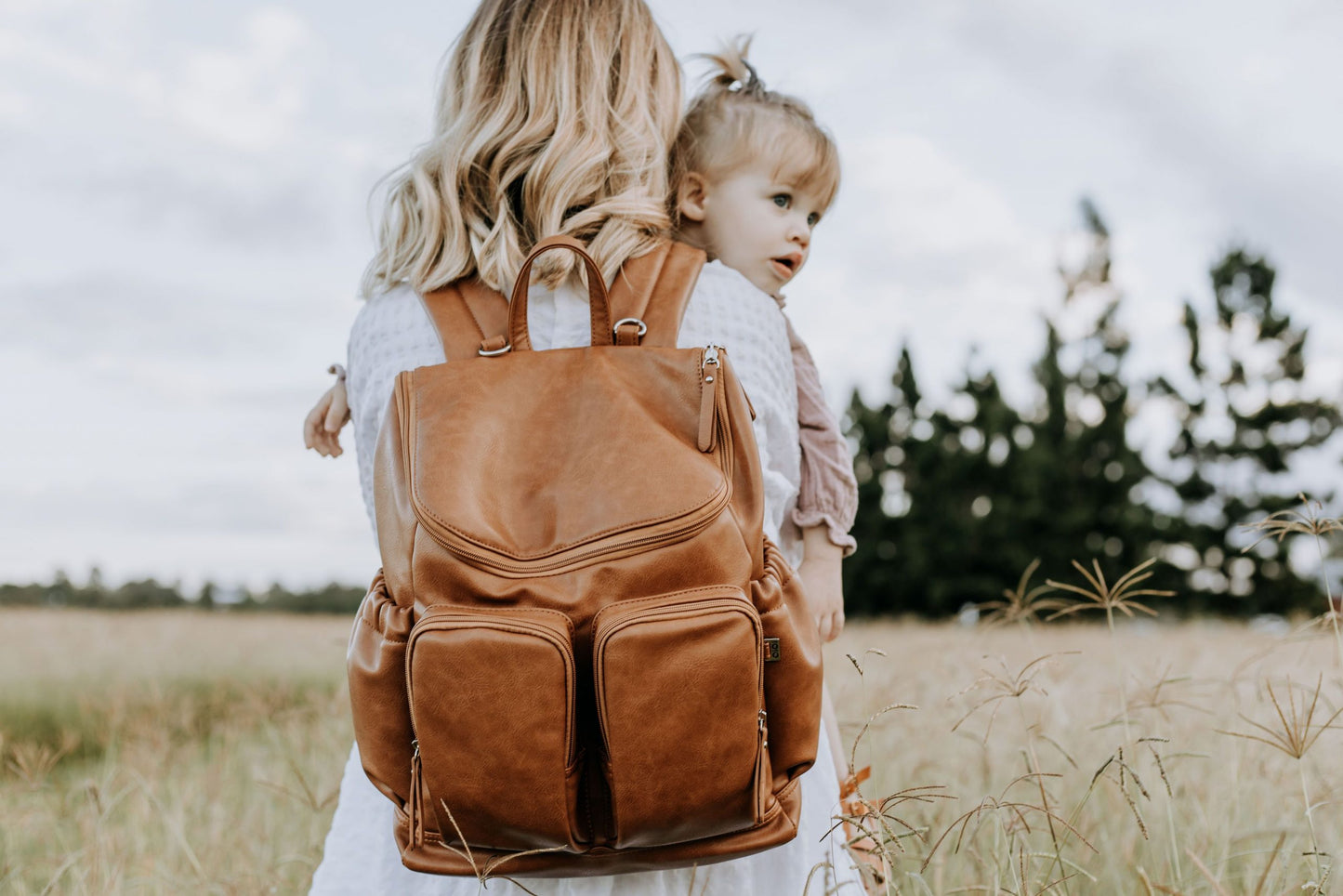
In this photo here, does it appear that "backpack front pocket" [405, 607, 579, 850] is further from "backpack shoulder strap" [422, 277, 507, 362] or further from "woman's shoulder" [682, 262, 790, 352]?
"woman's shoulder" [682, 262, 790, 352]

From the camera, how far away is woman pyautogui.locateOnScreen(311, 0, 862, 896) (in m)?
1.59

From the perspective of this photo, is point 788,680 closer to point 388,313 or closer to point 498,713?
point 498,713

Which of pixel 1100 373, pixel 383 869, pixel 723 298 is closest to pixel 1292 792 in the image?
pixel 723 298

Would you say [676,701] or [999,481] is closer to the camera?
[676,701]

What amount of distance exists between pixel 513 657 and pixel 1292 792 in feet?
8.72

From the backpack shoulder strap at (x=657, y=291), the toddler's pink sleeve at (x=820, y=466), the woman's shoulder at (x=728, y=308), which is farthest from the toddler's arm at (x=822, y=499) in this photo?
the backpack shoulder strap at (x=657, y=291)

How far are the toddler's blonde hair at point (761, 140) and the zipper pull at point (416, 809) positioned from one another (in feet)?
4.08

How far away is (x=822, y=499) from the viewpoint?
1813 mm

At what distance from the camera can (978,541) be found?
71.5 feet

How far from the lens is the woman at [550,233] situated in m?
1.59

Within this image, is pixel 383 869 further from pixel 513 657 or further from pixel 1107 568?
pixel 1107 568

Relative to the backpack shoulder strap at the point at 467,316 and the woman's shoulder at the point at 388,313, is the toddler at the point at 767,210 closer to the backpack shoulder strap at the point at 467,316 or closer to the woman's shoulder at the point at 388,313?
the woman's shoulder at the point at 388,313

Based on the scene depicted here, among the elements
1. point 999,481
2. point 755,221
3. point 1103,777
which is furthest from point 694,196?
point 999,481

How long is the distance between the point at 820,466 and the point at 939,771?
6.54ft
